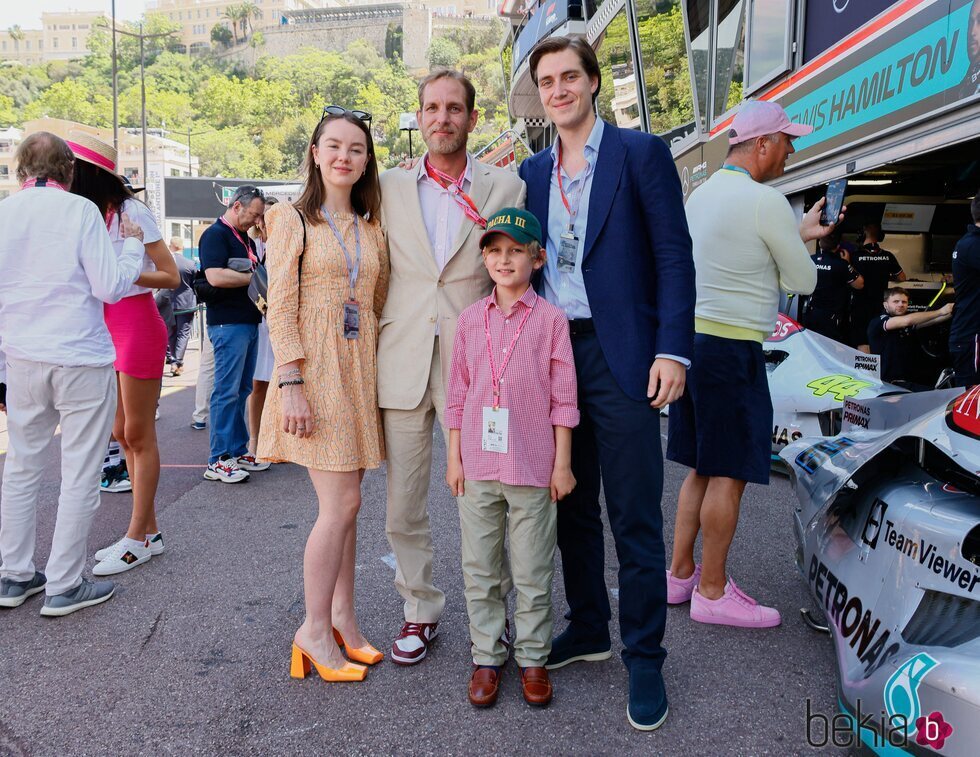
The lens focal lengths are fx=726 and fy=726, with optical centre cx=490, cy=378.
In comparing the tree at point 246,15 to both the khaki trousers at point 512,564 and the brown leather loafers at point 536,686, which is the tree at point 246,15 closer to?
the khaki trousers at point 512,564

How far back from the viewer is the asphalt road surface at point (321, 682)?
2289 millimetres

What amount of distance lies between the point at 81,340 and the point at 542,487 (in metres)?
2.11

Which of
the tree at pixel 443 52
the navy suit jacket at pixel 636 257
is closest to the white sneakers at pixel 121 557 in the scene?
the navy suit jacket at pixel 636 257

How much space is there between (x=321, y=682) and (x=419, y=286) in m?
1.48

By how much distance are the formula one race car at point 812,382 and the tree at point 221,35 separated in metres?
162

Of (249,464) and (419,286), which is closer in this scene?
(419,286)

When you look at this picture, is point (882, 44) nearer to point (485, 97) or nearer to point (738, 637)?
point (738, 637)

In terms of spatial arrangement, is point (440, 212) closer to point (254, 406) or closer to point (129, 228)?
point (129, 228)

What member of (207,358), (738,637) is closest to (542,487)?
(738,637)

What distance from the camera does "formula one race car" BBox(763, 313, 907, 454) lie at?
5164 millimetres

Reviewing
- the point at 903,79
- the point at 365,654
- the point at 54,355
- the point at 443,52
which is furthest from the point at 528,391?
the point at 443,52

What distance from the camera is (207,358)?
6707mm

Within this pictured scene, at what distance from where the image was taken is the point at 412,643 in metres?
2.79

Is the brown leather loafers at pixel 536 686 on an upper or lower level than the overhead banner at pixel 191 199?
lower
